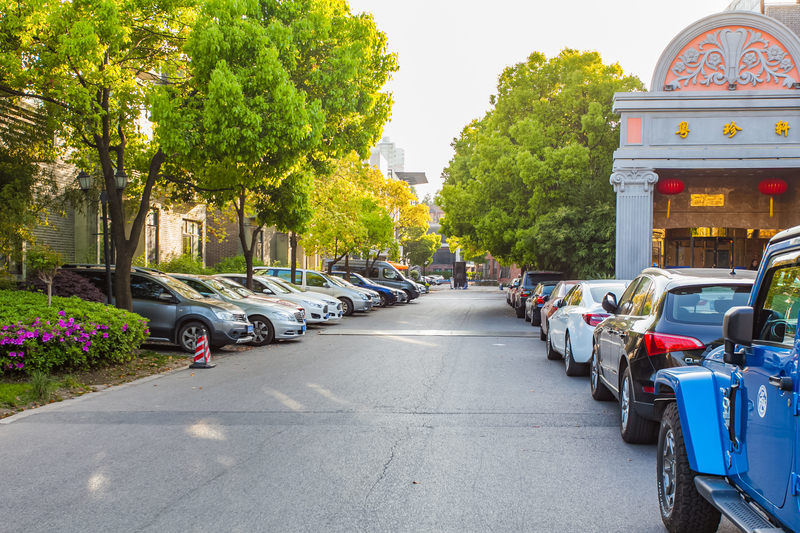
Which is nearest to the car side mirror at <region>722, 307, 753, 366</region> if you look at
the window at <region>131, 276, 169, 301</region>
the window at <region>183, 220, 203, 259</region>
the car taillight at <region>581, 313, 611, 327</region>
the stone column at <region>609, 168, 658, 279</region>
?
the car taillight at <region>581, 313, 611, 327</region>

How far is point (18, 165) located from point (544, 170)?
61.7 feet

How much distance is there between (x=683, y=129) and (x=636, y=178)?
2.19 meters

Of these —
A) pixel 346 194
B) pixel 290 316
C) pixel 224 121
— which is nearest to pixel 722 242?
pixel 346 194

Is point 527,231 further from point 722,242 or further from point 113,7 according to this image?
point 113,7

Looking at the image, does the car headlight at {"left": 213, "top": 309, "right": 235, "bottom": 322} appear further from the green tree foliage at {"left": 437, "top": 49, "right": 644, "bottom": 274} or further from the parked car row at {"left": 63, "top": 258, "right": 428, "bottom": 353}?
the green tree foliage at {"left": 437, "top": 49, "right": 644, "bottom": 274}

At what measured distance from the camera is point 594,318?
398 inches

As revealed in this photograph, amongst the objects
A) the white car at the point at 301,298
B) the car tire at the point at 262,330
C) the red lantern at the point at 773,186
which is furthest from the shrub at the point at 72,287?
the red lantern at the point at 773,186

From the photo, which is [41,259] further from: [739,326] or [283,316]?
[739,326]

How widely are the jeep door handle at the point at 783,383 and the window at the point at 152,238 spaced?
25.3 meters

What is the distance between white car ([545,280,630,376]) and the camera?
10281 mm

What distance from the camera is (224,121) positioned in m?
11.8

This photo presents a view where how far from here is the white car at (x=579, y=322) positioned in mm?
10281

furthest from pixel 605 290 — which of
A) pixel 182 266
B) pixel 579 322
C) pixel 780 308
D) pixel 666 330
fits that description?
pixel 182 266

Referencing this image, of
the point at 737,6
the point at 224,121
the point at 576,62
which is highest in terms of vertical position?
the point at 737,6
